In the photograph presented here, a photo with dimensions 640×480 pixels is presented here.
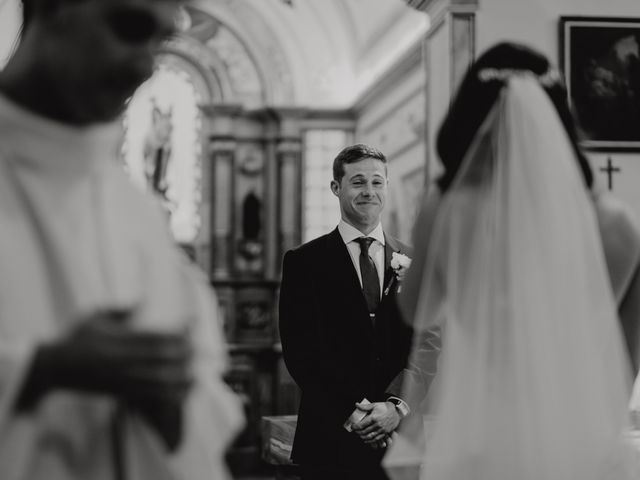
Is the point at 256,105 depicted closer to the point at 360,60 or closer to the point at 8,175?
the point at 360,60

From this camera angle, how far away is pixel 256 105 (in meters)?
14.5

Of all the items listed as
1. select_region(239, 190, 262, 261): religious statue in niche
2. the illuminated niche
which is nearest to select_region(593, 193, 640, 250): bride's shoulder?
select_region(239, 190, 262, 261): religious statue in niche

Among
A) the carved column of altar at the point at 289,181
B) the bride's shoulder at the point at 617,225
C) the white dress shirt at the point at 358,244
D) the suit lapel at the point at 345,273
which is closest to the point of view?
the bride's shoulder at the point at 617,225

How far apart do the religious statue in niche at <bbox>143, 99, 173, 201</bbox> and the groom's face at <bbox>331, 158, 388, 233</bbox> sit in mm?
9976

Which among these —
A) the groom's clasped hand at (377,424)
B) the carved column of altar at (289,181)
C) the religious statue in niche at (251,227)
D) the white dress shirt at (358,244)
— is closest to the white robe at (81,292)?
the groom's clasped hand at (377,424)

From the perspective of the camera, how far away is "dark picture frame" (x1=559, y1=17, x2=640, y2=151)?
739 cm

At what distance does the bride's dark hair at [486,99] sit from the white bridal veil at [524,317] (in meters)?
0.03

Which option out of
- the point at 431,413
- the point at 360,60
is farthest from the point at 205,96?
the point at 431,413

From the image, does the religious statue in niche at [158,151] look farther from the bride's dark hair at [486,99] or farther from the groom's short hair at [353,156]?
the bride's dark hair at [486,99]

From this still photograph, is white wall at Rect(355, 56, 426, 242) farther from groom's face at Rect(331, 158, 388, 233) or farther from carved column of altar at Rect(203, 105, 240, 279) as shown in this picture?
groom's face at Rect(331, 158, 388, 233)

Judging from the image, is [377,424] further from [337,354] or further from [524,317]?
[524,317]

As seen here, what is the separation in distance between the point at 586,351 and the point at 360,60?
36.5 feet

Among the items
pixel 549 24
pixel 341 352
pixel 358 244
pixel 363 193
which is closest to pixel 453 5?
pixel 549 24

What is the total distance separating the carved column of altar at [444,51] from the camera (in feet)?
24.4
